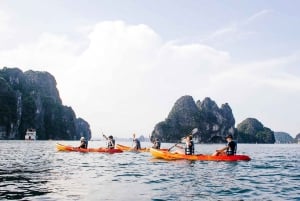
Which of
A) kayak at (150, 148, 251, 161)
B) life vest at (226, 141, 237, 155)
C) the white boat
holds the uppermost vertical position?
the white boat

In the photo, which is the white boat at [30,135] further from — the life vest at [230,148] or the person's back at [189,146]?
the life vest at [230,148]

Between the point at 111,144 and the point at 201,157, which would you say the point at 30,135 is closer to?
the point at 111,144

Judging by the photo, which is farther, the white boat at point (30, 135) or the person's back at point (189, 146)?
the white boat at point (30, 135)

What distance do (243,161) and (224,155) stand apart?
209cm

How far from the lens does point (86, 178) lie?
832 inches

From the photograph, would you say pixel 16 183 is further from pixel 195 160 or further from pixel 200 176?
pixel 195 160

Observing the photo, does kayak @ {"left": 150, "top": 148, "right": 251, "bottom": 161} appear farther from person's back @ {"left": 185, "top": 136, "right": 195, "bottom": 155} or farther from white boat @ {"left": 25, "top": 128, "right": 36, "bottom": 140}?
white boat @ {"left": 25, "top": 128, "right": 36, "bottom": 140}

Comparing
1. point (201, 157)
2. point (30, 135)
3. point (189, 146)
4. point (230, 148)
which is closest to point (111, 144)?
point (189, 146)

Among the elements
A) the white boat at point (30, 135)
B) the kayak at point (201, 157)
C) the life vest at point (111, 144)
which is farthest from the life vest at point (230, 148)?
the white boat at point (30, 135)

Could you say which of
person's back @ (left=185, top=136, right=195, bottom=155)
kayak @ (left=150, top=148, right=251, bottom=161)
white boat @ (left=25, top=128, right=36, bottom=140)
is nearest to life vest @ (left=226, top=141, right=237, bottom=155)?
kayak @ (left=150, top=148, right=251, bottom=161)

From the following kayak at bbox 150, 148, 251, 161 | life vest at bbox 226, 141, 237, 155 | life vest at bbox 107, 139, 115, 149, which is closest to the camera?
kayak at bbox 150, 148, 251, 161

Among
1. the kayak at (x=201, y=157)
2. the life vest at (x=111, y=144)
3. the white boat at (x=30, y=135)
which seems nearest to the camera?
the kayak at (x=201, y=157)

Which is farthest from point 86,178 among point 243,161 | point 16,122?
point 16,122

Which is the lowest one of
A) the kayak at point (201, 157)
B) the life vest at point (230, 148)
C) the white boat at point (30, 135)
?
the kayak at point (201, 157)
